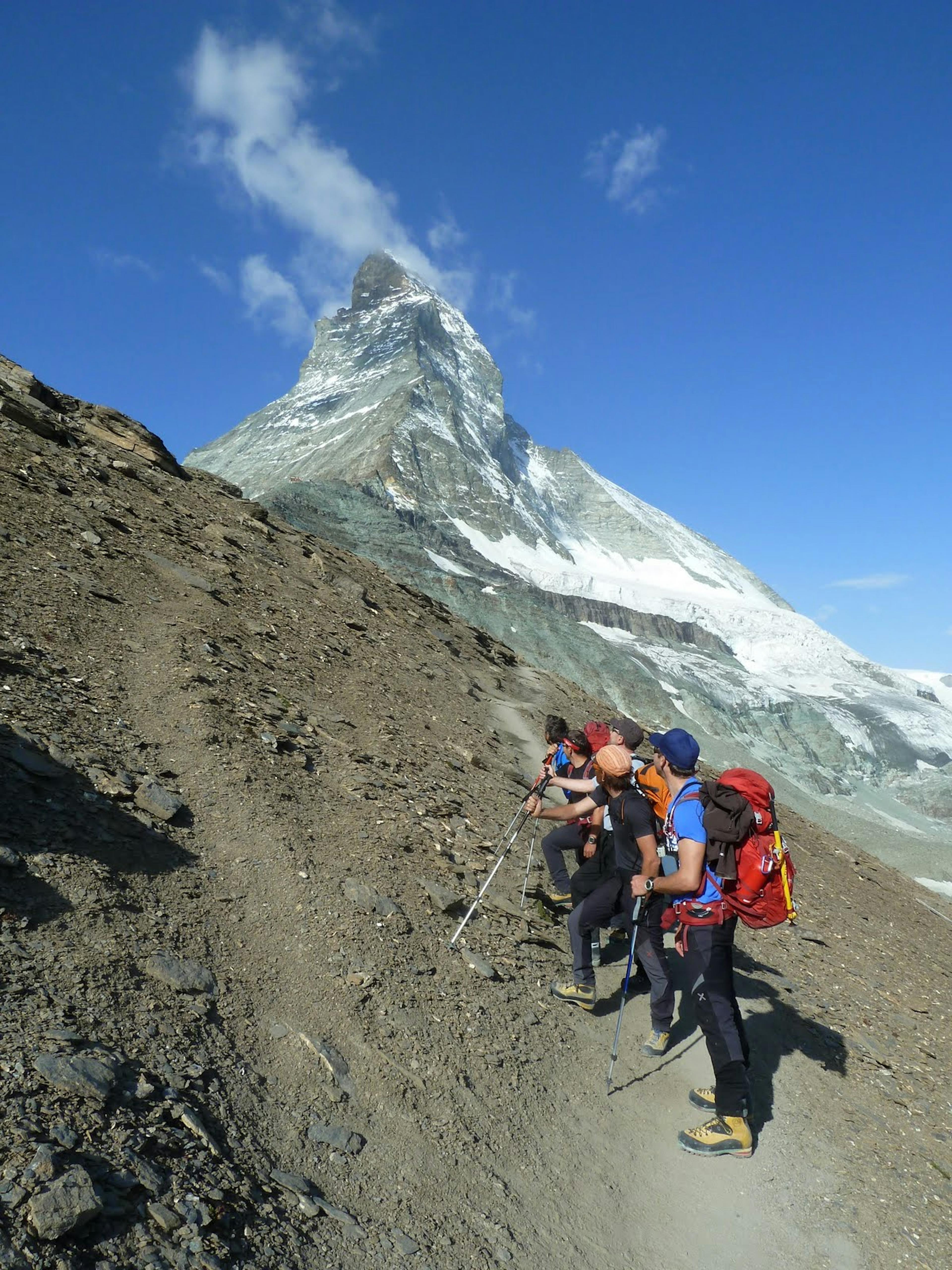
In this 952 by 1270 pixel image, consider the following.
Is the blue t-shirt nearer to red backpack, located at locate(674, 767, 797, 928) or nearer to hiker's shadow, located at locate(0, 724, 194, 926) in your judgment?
red backpack, located at locate(674, 767, 797, 928)

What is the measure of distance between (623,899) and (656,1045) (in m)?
1.19

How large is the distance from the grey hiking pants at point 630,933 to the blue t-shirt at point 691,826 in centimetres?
93

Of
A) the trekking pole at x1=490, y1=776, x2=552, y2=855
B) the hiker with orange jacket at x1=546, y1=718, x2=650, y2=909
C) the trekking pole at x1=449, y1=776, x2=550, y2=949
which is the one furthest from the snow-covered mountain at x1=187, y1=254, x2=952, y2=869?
the hiker with orange jacket at x1=546, y1=718, x2=650, y2=909

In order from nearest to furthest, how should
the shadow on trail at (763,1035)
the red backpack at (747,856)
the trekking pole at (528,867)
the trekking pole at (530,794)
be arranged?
the red backpack at (747,856) → the shadow on trail at (763,1035) → the trekking pole at (530,794) → the trekking pole at (528,867)

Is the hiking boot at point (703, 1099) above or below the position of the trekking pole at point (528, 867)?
below

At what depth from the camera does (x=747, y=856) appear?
5203 mm

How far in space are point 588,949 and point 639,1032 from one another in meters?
0.83

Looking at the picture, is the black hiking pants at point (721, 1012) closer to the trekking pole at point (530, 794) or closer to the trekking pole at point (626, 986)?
the trekking pole at point (626, 986)

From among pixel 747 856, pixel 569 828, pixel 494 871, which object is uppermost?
pixel 747 856

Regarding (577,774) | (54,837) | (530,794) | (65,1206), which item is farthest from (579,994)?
(65,1206)

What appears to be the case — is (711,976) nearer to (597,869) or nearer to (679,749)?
(679,749)

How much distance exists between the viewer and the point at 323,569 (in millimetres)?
19016

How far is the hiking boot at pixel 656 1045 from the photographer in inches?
249

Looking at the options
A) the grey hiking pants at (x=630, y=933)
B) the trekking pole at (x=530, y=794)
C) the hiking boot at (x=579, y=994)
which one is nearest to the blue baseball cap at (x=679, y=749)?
the grey hiking pants at (x=630, y=933)
